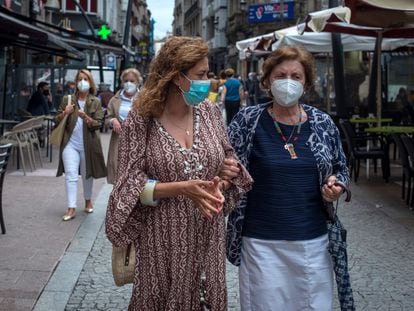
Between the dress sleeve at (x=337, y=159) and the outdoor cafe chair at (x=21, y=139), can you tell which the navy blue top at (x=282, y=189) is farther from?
the outdoor cafe chair at (x=21, y=139)

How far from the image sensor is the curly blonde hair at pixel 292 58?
3.38 m

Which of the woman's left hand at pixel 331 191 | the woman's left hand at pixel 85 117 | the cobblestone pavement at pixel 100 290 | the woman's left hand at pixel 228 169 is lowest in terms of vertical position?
the cobblestone pavement at pixel 100 290

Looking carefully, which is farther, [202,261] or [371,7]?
[371,7]

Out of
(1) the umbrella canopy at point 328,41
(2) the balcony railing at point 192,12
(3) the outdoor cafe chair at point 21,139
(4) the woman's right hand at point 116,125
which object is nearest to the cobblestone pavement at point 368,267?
(4) the woman's right hand at point 116,125

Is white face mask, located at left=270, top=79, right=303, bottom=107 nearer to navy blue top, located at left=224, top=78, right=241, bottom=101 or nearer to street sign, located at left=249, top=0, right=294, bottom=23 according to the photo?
navy blue top, located at left=224, top=78, right=241, bottom=101

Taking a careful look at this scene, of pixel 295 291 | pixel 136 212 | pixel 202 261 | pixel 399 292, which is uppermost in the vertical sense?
pixel 136 212

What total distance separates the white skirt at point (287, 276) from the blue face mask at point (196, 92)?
781 mm

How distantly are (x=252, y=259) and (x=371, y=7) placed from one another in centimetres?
589

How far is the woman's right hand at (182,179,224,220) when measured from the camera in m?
2.74

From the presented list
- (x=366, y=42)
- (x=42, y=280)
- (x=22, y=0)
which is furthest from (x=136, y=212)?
(x=22, y=0)

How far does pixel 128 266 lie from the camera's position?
9.95ft

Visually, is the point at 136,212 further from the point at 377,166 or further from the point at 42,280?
the point at 377,166

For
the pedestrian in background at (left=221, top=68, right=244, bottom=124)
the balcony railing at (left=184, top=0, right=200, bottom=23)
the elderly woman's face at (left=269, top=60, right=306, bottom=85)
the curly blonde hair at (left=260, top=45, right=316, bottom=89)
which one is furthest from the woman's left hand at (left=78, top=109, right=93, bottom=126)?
the balcony railing at (left=184, top=0, right=200, bottom=23)

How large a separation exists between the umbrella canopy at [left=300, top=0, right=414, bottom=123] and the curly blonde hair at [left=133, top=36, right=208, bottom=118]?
5.35 meters
